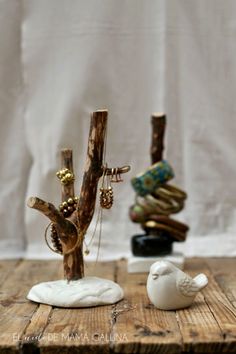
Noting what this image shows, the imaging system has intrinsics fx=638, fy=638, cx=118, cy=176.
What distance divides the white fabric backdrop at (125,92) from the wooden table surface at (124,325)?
1.34ft

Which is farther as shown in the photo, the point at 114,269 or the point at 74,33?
the point at 74,33

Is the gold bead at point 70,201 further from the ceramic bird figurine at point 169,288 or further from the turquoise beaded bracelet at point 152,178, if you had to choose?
the turquoise beaded bracelet at point 152,178

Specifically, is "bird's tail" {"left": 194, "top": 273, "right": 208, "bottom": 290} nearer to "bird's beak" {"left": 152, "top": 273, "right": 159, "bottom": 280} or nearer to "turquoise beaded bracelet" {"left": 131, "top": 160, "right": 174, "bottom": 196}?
"bird's beak" {"left": 152, "top": 273, "right": 159, "bottom": 280}

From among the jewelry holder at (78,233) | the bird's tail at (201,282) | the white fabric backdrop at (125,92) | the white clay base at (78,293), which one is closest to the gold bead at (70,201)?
the jewelry holder at (78,233)

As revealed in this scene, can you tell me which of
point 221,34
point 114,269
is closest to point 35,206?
point 114,269

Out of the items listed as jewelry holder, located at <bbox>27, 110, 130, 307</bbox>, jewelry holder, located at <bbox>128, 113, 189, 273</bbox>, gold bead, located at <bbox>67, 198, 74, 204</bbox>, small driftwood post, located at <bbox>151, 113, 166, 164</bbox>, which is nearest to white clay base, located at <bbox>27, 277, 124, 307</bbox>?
jewelry holder, located at <bbox>27, 110, 130, 307</bbox>

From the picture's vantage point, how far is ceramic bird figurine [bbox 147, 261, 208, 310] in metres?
1.09

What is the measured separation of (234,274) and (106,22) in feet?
2.41

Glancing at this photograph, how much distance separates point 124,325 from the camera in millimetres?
1000

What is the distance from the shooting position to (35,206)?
107 centimetres

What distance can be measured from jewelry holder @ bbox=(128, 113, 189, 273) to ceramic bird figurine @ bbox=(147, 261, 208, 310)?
32cm

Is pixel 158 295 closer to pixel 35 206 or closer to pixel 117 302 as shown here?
pixel 117 302

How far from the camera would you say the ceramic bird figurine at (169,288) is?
1088mm

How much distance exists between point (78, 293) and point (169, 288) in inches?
6.4
